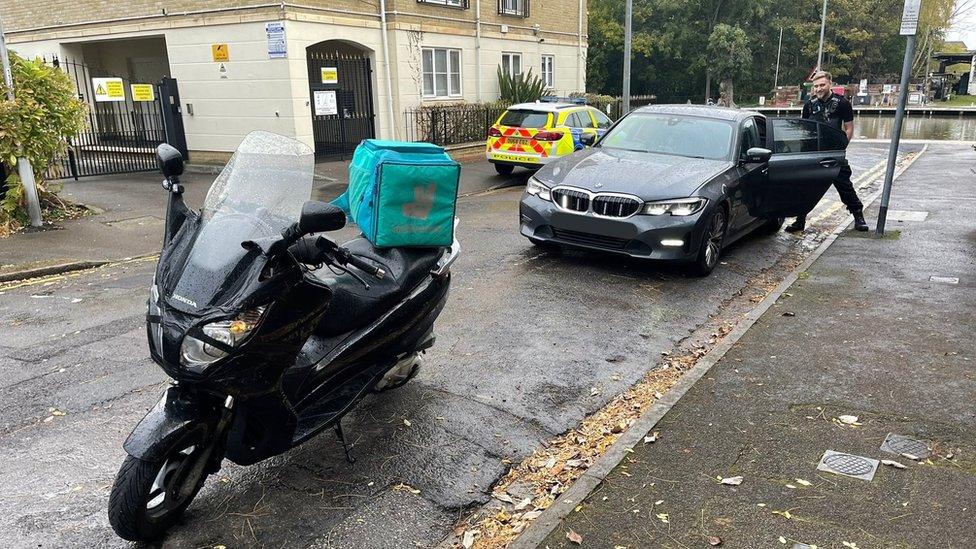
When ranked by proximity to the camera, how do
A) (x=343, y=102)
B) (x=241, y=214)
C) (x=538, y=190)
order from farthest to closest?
(x=343, y=102)
(x=538, y=190)
(x=241, y=214)

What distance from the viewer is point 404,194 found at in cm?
404

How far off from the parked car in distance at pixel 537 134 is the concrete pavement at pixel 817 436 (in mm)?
8316

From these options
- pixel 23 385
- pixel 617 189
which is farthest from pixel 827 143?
pixel 23 385

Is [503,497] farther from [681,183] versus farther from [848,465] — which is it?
[681,183]

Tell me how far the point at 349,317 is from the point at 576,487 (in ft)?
4.75

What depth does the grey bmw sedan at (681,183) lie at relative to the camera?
7.21 meters

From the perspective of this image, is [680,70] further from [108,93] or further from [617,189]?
[617,189]

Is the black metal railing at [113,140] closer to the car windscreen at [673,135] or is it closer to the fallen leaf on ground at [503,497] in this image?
the car windscreen at [673,135]

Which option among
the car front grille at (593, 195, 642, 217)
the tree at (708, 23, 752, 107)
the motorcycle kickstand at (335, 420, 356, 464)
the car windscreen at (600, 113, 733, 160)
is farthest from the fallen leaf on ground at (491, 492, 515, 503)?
the tree at (708, 23, 752, 107)

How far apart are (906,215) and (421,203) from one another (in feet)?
31.1

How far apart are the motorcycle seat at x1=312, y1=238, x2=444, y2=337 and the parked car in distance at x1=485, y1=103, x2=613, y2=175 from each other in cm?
1058

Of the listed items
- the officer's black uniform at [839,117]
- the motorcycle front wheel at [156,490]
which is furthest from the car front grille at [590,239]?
the motorcycle front wheel at [156,490]

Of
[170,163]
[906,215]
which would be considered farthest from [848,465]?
[906,215]

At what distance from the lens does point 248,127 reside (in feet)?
51.3
